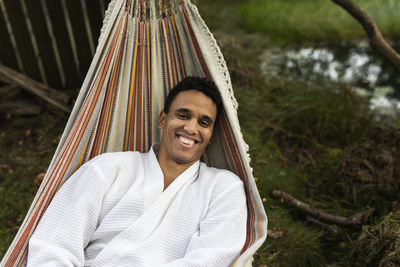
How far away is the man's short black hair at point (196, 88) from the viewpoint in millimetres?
2119

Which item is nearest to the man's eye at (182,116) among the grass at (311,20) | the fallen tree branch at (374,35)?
the fallen tree branch at (374,35)

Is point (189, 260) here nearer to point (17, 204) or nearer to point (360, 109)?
point (17, 204)

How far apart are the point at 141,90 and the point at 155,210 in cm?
83

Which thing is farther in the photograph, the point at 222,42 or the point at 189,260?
the point at 222,42

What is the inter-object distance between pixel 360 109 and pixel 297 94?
61 cm

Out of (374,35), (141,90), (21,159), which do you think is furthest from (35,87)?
(374,35)

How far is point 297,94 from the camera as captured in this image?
3.92 metres

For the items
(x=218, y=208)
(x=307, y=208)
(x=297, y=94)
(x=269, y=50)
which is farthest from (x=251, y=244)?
(x=269, y=50)

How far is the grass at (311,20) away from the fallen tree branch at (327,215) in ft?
9.72

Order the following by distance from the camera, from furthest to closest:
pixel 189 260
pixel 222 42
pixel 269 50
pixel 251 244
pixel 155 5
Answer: pixel 269 50, pixel 222 42, pixel 155 5, pixel 251 244, pixel 189 260

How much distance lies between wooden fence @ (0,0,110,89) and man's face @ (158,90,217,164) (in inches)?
81.2

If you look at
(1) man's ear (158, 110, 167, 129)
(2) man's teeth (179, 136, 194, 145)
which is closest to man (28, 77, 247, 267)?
(2) man's teeth (179, 136, 194, 145)

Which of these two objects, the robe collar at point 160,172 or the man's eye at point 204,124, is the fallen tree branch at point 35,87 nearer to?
the robe collar at point 160,172

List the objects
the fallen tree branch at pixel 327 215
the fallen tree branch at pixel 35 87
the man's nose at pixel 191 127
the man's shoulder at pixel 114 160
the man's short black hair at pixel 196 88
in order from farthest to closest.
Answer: the fallen tree branch at pixel 35 87
the fallen tree branch at pixel 327 215
the man's short black hair at pixel 196 88
the man's nose at pixel 191 127
the man's shoulder at pixel 114 160
